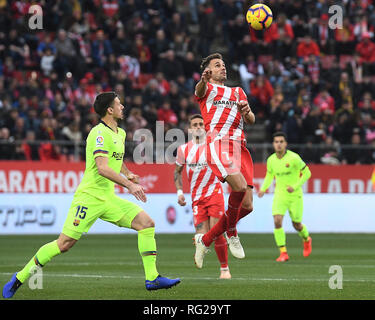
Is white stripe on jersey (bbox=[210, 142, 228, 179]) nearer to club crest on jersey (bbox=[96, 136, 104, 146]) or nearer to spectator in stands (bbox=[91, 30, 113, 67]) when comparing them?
club crest on jersey (bbox=[96, 136, 104, 146])

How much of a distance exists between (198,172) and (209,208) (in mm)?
788

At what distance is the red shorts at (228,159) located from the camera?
1168 centimetres

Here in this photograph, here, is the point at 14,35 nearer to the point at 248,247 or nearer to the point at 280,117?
the point at 280,117

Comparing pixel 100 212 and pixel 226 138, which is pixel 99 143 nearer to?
pixel 100 212

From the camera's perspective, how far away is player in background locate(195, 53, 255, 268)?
11.7 metres

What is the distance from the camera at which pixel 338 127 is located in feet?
87.2

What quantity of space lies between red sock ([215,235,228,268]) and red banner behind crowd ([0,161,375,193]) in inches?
454

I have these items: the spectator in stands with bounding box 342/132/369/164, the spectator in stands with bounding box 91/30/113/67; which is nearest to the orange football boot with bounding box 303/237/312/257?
the spectator in stands with bounding box 342/132/369/164

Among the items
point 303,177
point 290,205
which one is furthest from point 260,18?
point 290,205

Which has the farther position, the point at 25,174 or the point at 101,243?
the point at 25,174

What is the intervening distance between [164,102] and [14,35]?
17.3 feet

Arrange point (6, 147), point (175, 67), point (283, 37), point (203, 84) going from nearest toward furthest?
point (203, 84) → point (6, 147) → point (175, 67) → point (283, 37)

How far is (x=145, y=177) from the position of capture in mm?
24672
